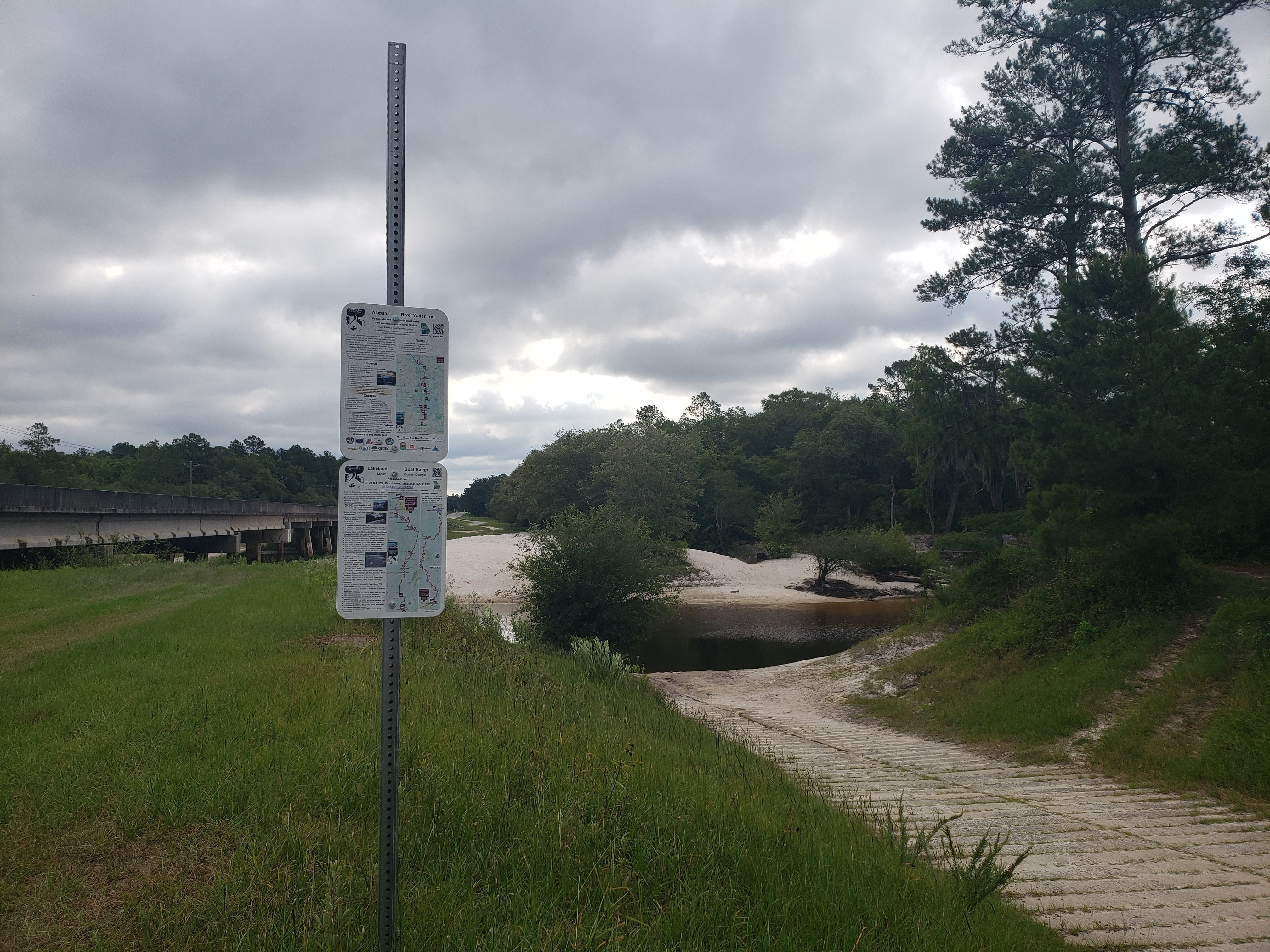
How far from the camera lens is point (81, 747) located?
504cm

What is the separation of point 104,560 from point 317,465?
101 meters

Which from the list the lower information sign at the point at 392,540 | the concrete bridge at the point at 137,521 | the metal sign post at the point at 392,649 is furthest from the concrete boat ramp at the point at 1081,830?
the concrete bridge at the point at 137,521

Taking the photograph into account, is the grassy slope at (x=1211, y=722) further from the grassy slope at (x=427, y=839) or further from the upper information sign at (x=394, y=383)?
the upper information sign at (x=394, y=383)

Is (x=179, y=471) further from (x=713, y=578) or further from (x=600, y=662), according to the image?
(x=600, y=662)

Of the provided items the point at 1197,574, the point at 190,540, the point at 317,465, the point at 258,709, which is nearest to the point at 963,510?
the point at 1197,574

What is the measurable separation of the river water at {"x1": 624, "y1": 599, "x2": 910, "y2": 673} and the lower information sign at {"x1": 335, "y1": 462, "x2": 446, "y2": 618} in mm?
19430

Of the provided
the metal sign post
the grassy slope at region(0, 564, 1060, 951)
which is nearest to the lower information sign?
the metal sign post

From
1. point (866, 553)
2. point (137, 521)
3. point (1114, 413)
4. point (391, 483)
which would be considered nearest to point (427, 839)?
point (391, 483)

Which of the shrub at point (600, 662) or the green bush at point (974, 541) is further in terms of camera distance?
the green bush at point (974, 541)

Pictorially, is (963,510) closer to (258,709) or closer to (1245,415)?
(1245,415)

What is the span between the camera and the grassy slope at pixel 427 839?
297cm

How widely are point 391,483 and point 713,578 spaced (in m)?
44.5

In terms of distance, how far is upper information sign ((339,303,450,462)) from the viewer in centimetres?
282

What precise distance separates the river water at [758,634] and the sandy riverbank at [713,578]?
3206mm
